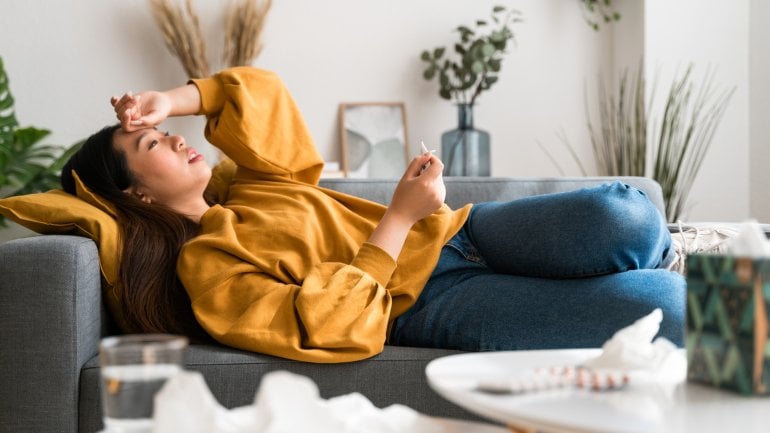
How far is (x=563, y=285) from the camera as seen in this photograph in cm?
180

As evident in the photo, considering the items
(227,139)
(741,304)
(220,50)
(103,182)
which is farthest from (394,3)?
(741,304)

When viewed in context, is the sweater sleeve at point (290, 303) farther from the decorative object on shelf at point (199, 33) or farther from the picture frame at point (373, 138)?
the picture frame at point (373, 138)

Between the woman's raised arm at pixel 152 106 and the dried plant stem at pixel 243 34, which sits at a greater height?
the dried plant stem at pixel 243 34

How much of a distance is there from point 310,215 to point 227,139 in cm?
34

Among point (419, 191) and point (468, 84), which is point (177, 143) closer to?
point (419, 191)

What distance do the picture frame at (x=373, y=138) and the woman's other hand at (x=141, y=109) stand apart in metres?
1.95

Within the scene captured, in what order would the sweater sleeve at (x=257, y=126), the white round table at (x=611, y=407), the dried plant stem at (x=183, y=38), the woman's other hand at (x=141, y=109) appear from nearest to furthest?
the white round table at (x=611, y=407)
the woman's other hand at (x=141, y=109)
the sweater sleeve at (x=257, y=126)
the dried plant stem at (x=183, y=38)

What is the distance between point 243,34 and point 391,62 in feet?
2.27

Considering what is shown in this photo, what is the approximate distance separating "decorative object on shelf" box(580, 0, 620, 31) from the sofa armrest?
3022 millimetres

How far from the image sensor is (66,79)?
387 centimetres

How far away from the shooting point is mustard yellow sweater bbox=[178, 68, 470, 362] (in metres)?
1.70


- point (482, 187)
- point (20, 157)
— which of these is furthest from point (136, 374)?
point (20, 157)

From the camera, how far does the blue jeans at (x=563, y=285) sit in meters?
A: 1.68

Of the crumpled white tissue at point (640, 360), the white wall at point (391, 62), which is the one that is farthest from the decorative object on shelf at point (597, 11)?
the crumpled white tissue at point (640, 360)
